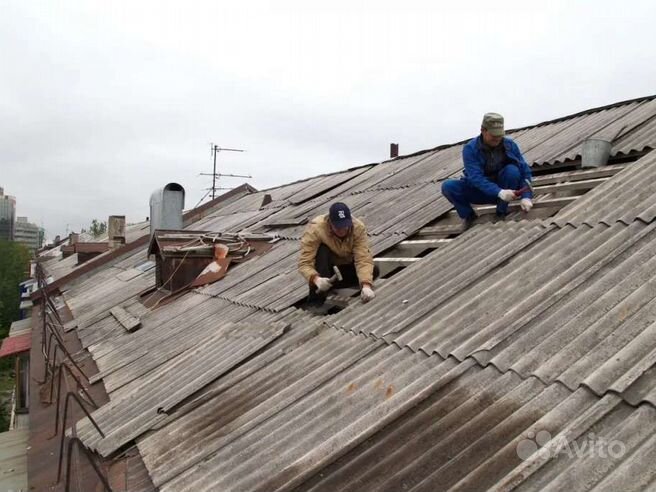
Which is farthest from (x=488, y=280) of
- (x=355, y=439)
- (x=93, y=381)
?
(x=93, y=381)

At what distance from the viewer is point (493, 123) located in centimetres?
525

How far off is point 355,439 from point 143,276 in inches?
403

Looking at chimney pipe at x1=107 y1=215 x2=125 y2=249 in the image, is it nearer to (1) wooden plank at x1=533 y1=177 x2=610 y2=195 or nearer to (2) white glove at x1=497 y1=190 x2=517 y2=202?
(1) wooden plank at x1=533 y1=177 x2=610 y2=195

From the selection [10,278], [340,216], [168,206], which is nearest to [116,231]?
[168,206]

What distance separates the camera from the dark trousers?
537 centimetres

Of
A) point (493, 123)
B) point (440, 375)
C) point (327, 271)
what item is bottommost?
point (440, 375)

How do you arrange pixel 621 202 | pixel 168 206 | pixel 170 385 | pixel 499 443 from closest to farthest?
pixel 499 443 → pixel 621 202 → pixel 170 385 → pixel 168 206

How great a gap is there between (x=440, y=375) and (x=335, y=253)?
249 cm

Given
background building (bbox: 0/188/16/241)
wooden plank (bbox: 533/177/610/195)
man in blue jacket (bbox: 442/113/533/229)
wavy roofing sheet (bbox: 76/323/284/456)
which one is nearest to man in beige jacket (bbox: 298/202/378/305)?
wavy roofing sheet (bbox: 76/323/284/456)

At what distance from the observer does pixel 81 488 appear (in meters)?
3.48

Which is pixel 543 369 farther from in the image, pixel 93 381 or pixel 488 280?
pixel 93 381

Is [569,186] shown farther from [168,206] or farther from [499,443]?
[168,206]

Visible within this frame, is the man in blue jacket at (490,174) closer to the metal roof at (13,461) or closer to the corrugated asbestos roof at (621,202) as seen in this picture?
the corrugated asbestos roof at (621,202)

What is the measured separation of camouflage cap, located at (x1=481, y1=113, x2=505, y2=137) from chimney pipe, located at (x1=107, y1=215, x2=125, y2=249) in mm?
16655
